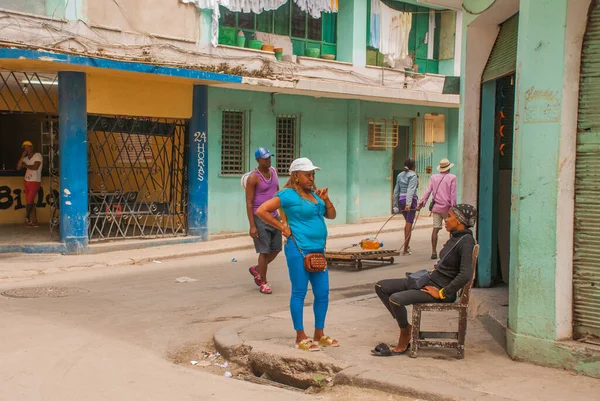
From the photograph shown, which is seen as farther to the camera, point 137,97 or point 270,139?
point 270,139

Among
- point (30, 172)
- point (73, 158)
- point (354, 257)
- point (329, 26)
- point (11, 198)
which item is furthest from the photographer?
point (329, 26)

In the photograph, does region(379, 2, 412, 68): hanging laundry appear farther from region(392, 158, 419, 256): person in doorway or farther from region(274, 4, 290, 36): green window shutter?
region(392, 158, 419, 256): person in doorway

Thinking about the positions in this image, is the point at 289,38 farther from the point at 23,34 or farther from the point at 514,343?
the point at 514,343

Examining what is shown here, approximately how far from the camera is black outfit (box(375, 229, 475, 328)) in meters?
6.38

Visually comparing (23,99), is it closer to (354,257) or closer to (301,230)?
(354,257)

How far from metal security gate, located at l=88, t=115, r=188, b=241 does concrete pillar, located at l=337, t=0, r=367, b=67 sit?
5377 millimetres

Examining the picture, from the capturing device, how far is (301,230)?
6754 millimetres

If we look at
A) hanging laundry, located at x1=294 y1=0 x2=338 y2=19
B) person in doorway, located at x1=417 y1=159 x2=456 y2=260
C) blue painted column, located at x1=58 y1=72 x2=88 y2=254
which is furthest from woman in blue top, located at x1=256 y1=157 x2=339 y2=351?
hanging laundry, located at x1=294 y1=0 x2=338 y2=19

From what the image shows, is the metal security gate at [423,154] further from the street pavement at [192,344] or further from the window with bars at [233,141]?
the street pavement at [192,344]

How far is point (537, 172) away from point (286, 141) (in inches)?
488

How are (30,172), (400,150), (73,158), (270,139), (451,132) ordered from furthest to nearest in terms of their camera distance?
(451,132)
(400,150)
(270,139)
(30,172)
(73,158)

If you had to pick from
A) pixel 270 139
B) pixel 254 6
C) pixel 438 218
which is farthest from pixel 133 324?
pixel 254 6

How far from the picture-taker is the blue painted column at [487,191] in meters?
8.98

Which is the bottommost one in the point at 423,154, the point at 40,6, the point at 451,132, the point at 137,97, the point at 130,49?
the point at 423,154
